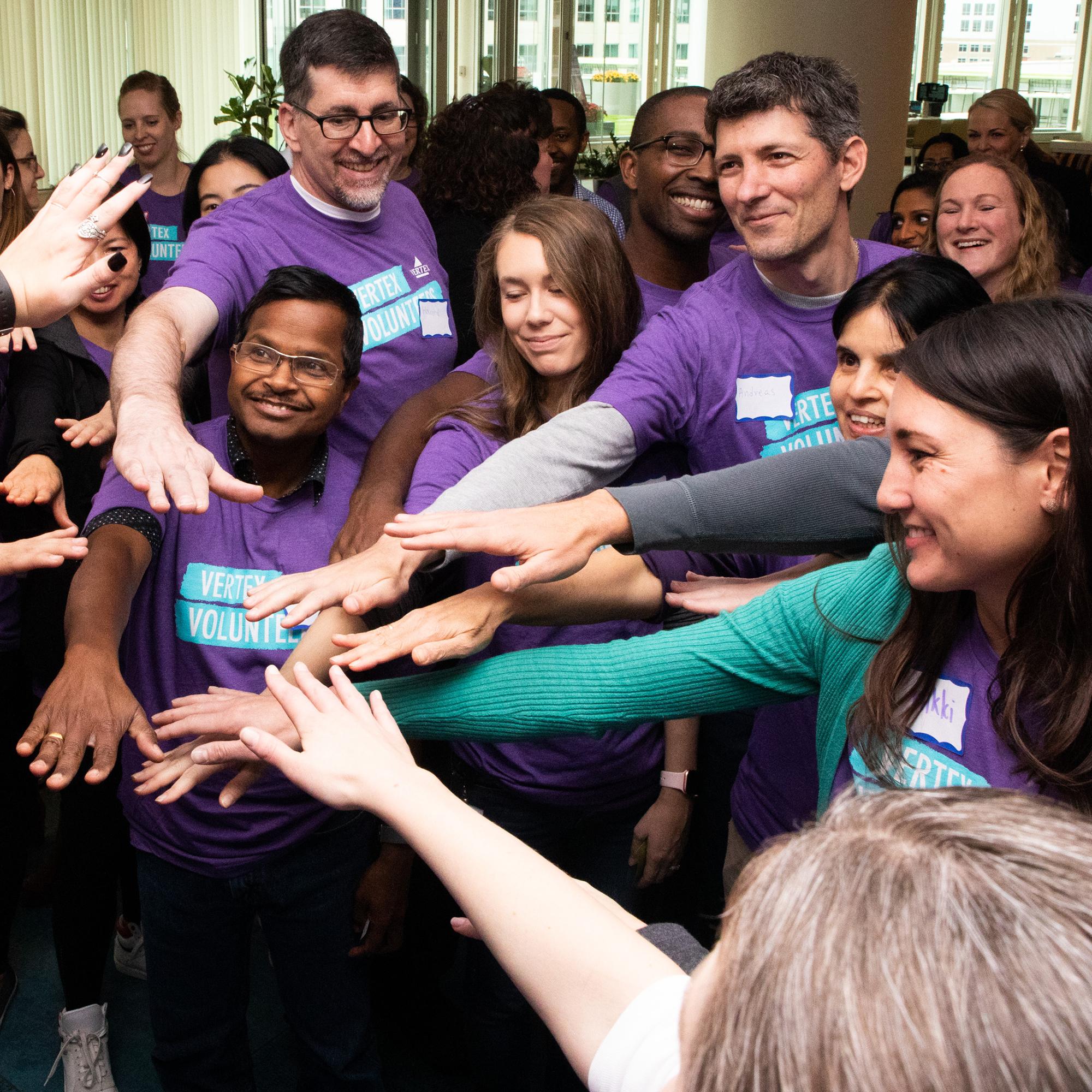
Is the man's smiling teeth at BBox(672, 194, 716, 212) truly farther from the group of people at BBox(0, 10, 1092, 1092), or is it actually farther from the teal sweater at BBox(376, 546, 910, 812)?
the teal sweater at BBox(376, 546, 910, 812)

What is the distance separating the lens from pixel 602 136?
37.0ft

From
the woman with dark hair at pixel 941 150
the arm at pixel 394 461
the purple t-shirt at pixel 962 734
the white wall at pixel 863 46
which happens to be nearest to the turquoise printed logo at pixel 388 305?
the arm at pixel 394 461

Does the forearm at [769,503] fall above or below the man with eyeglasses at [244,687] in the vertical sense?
above

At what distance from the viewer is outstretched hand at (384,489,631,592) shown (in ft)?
4.32

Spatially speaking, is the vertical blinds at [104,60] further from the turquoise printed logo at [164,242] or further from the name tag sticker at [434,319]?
the name tag sticker at [434,319]

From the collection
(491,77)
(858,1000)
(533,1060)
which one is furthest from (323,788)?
(491,77)

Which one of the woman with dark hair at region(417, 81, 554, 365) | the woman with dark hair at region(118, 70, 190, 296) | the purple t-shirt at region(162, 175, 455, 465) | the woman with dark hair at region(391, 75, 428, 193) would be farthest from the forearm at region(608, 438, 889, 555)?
the woman with dark hair at region(118, 70, 190, 296)

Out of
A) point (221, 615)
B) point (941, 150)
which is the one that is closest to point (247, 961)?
point (221, 615)

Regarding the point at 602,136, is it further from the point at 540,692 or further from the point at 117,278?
the point at 540,692

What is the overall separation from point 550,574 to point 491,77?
908 cm

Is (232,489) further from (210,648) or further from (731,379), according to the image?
(731,379)

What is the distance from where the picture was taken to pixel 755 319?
1.90 metres

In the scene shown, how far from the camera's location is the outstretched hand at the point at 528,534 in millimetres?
1317

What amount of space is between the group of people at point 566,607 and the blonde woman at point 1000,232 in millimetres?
10
